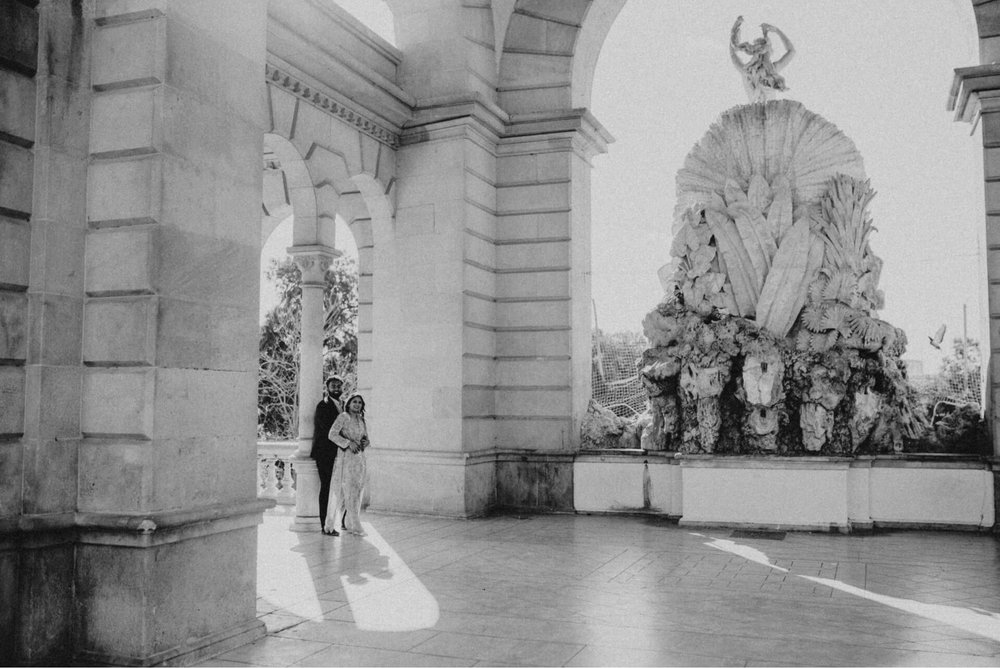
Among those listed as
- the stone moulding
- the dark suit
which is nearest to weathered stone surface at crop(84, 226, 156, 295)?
the dark suit

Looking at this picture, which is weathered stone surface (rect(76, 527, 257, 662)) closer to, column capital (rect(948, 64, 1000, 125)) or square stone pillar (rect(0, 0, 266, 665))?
square stone pillar (rect(0, 0, 266, 665))

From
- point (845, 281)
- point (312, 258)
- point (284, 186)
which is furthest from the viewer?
point (284, 186)

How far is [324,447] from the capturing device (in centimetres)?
1134

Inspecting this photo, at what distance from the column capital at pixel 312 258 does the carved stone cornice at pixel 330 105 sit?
69.2 inches

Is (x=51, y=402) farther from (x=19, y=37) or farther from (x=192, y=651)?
(x=19, y=37)

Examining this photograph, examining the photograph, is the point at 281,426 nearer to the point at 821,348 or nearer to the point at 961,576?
the point at 821,348

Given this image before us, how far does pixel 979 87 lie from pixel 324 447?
983cm

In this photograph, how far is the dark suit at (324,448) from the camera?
1120cm

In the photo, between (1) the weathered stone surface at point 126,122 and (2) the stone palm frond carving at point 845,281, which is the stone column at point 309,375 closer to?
(1) the weathered stone surface at point 126,122

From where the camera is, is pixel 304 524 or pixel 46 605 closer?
pixel 46 605

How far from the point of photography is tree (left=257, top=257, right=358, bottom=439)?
31797 millimetres

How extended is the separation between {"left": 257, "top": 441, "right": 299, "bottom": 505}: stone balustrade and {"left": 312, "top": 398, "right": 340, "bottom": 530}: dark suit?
78.9 inches

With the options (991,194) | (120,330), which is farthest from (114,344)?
(991,194)

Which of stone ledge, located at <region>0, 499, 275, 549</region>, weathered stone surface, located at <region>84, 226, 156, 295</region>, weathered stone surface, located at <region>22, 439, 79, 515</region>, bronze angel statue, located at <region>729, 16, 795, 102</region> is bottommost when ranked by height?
stone ledge, located at <region>0, 499, 275, 549</region>
